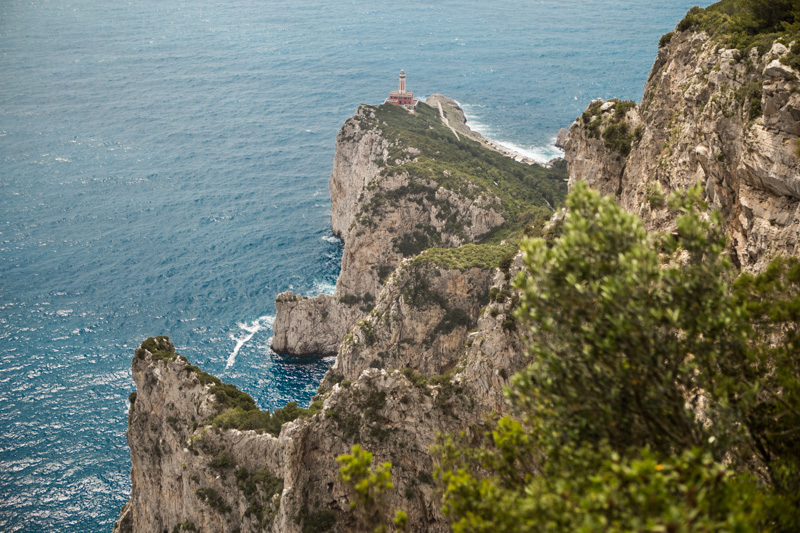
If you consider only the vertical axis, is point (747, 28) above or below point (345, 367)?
above

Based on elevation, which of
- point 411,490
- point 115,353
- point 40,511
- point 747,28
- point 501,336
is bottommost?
point 40,511

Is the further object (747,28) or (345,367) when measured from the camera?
(345,367)

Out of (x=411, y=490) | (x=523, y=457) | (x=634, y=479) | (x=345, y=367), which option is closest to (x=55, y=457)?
(x=345, y=367)

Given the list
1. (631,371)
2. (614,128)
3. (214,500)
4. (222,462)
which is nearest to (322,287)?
(222,462)

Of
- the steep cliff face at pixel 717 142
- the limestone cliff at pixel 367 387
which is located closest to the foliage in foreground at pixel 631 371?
the steep cliff face at pixel 717 142

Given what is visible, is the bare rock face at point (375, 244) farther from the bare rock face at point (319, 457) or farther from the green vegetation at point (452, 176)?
the bare rock face at point (319, 457)

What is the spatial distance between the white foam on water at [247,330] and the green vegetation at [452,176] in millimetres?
25857

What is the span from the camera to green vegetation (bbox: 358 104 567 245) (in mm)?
106375

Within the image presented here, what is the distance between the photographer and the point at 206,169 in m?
174

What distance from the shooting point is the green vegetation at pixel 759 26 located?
36.2 meters

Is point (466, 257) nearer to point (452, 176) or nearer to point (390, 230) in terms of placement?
point (390, 230)

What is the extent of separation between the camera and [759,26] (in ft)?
134

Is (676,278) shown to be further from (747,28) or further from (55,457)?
(55,457)

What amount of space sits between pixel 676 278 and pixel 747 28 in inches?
1123
